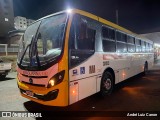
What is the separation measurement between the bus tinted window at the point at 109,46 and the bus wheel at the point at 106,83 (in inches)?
35.0

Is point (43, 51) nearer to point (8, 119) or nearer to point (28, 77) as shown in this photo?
point (28, 77)

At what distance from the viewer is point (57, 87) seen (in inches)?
157

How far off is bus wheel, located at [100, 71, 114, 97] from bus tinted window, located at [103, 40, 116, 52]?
2.91 feet

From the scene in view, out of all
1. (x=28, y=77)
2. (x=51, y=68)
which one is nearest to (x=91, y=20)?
(x=51, y=68)

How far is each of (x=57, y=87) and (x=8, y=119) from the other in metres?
1.73

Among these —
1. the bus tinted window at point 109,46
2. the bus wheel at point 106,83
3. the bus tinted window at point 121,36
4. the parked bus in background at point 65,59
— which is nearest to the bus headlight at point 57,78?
the parked bus in background at point 65,59

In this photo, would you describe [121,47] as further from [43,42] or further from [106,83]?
[43,42]

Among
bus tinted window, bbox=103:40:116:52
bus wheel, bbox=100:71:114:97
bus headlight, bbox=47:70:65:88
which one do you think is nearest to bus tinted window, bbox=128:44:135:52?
bus tinted window, bbox=103:40:116:52

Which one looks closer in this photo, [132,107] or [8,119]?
[8,119]

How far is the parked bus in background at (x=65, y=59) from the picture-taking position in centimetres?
404

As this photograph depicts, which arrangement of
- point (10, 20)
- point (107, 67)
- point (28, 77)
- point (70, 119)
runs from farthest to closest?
point (10, 20)
point (107, 67)
point (28, 77)
point (70, 119)

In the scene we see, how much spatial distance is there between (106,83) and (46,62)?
280 cm

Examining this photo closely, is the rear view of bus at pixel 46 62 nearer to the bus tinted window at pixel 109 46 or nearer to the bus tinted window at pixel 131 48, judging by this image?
the bus tinted window at pixel 109 46

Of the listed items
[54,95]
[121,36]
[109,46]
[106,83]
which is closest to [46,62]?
[54,95]
